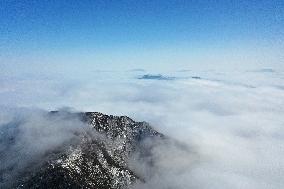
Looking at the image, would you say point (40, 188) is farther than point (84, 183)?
No

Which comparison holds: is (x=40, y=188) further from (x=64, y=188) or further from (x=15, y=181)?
(x=15, y=181)

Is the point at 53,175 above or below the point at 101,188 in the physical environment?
above

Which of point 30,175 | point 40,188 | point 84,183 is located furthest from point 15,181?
point 84,183

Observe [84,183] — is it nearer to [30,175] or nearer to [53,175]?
[53,175]

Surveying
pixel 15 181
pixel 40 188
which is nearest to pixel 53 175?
pixel 40 188

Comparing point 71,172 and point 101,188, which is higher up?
point 71,172

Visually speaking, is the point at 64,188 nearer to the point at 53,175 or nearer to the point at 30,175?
the point at 53,175

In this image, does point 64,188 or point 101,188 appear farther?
point 101,188

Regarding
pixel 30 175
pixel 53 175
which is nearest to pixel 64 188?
pixel 53 175
